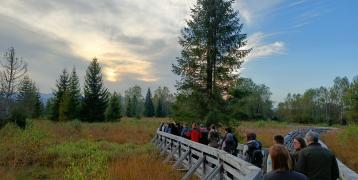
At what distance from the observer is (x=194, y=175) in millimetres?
13062

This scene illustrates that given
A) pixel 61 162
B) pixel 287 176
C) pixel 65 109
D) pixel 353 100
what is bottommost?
pixel 61 162

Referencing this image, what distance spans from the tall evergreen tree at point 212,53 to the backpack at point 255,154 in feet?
53.6

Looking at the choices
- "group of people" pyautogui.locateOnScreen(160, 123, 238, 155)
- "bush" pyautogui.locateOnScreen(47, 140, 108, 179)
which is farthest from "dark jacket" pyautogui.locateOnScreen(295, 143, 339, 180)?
"group of people" pyautogui.locateOnScreen(160, 123, 238, 155)

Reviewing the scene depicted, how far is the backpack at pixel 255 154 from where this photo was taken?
11594 mm

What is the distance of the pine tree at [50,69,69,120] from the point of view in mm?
69569

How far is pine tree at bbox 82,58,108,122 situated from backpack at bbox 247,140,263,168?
53.5m

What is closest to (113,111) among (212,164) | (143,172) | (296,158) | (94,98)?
(94,98)

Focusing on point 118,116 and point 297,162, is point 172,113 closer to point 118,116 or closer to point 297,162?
point 297,162

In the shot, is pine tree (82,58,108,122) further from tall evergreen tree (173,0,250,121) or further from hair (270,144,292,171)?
hair (270,144,292,171)

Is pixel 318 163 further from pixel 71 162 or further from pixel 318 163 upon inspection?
pixel 71 162

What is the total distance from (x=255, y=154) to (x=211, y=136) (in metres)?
4.01

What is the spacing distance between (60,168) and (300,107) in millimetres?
131401

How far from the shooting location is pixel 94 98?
6438 cm

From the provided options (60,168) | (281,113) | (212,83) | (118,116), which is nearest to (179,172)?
(60,168)
